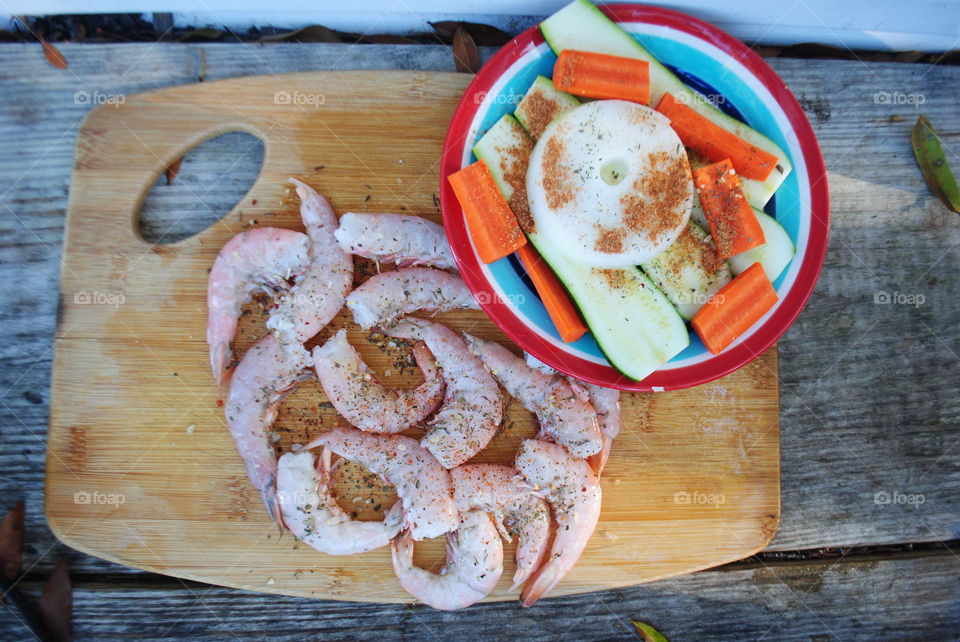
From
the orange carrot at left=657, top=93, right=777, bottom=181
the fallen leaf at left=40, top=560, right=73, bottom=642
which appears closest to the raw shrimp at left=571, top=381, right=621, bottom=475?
the orange carrot at left=657, top=93, right=777, bottom=181

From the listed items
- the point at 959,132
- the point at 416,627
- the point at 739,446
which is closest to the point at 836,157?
the point at 959,132

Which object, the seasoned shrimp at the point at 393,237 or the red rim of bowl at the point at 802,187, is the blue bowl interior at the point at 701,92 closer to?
the red rim of bowl at the point at 802,187

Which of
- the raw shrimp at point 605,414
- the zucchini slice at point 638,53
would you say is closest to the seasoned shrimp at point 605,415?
the raw shrimp at point 605,414

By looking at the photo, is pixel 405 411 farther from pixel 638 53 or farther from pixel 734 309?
pixel 638 53

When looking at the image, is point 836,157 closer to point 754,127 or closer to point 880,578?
point 754,127

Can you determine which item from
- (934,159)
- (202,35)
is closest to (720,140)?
(934,159)

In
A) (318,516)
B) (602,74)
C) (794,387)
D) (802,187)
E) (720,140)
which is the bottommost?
(318,516)
